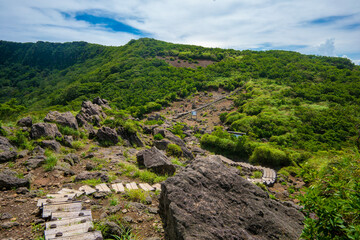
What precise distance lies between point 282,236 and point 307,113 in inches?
1405

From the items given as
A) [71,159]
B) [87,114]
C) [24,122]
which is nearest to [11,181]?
[71,159]

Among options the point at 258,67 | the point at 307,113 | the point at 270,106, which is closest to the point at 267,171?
the point at 307,113

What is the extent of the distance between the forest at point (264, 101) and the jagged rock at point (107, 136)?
586 cm

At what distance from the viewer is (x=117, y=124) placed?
1684cm

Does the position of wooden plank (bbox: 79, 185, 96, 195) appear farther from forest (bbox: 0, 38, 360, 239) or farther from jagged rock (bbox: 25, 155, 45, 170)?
forest (bbox: 0, 38, 360, 239)

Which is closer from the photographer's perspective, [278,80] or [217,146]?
[217,146]

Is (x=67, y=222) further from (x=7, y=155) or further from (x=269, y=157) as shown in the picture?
(x=269, y=157)

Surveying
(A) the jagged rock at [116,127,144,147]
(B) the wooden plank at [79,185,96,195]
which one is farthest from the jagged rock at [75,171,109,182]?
(A) the jagged rock at [116,127,144,147]

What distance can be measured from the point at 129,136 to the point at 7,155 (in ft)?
28.7

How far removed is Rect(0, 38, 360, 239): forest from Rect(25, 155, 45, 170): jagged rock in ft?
21.8

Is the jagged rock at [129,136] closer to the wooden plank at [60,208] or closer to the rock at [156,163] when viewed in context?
the rock at [156,163]

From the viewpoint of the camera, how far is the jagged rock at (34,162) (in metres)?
7.86

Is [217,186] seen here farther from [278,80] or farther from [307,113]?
[278,80]

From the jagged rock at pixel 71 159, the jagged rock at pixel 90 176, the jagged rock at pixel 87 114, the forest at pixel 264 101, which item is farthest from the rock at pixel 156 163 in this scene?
the jagged rock at pixel 87 114
